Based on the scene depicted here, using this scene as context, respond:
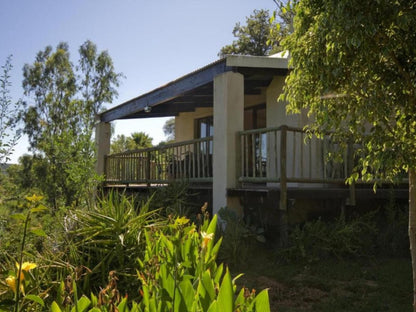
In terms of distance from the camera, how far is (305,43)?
3.91 meters

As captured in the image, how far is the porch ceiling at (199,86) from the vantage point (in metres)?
8.45

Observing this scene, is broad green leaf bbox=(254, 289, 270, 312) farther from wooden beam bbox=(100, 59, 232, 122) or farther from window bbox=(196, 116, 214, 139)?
window bbox=(196, 116, 214, 139)

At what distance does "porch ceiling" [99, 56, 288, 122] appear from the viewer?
8.45 metres

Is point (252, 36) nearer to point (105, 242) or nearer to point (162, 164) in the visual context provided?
point (162, 164)

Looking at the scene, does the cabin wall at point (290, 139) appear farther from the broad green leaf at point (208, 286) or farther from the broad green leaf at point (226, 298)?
the broad green leaf at point (226, 298)

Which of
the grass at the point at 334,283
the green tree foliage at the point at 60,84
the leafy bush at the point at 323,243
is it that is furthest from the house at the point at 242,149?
the green tree foliage at the point at 60,84

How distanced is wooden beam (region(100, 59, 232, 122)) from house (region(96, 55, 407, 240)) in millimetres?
21

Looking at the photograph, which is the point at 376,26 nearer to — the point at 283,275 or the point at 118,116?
the point at 283,275

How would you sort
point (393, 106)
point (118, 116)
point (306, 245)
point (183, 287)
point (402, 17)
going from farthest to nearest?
point (118, 116) → point (306, 245) → point (393, 106) → point (402, 17) → point (183, 287)

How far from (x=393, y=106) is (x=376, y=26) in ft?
2.96


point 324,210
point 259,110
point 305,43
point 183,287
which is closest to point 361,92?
point 305,43

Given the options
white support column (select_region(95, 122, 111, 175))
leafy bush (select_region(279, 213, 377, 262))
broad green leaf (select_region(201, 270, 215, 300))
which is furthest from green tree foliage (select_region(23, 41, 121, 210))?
broad green leaf (select_region(201, 270, 215, 300))

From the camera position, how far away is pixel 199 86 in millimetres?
9328

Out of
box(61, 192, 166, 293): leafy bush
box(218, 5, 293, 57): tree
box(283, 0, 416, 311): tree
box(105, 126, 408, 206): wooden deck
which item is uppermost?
box(218, 5, 293, 57): tree
